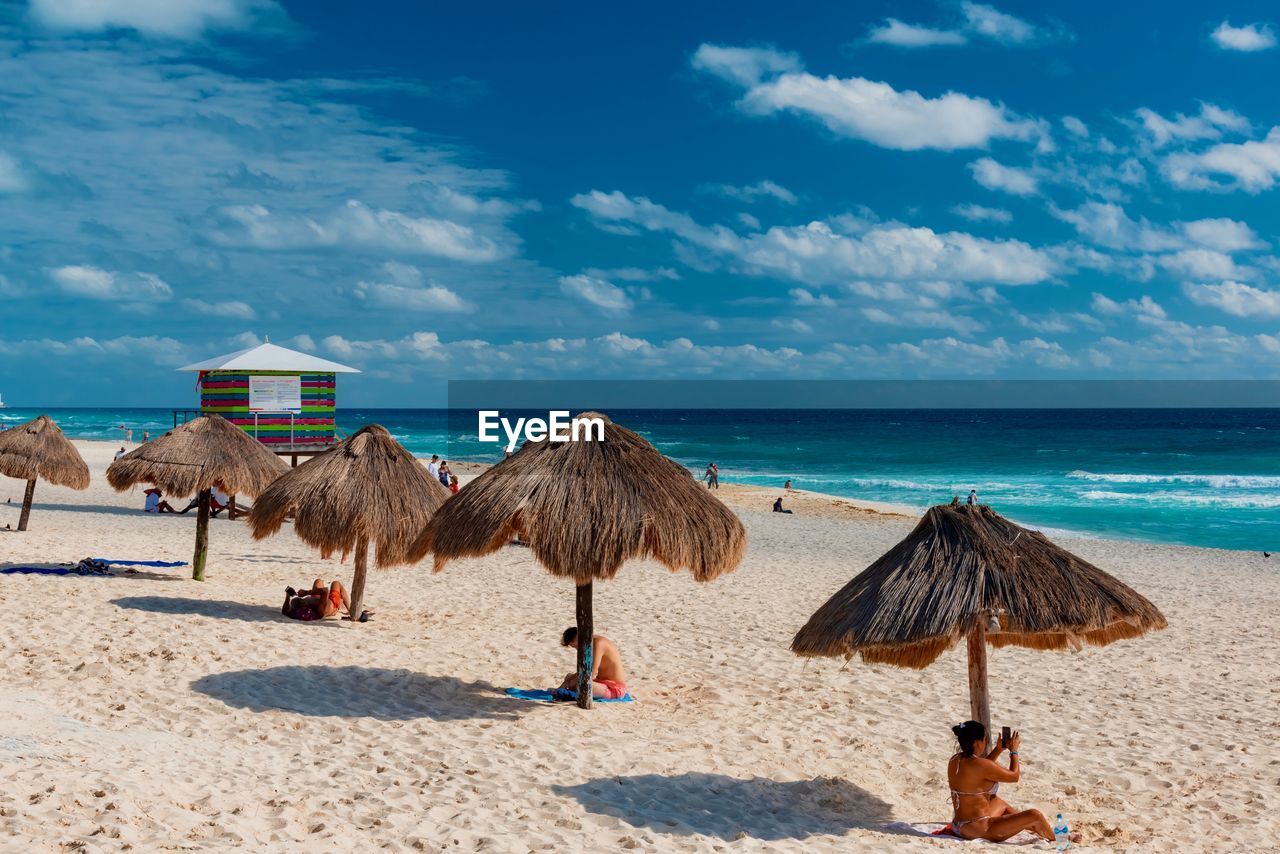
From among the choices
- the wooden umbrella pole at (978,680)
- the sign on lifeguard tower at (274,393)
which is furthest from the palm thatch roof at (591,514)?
the sign on lifeguard tower at (274,393)

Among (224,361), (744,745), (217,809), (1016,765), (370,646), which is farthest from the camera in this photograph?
(224,361)

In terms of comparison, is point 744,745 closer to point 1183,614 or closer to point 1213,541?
point 1183,614

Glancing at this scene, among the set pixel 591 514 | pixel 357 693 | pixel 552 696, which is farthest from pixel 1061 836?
pixel 357 693

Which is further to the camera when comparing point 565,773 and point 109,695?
point 109,695

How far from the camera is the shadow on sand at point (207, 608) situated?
1069 centimetres

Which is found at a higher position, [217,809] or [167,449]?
[167,449]

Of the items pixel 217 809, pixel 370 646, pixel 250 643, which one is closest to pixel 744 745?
pixel 217 809

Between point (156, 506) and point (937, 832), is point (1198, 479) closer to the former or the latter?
point (156, 506)

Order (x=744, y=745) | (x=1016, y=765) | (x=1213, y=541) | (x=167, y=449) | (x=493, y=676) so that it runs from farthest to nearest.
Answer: (x=1213, y=541) < (x=167, y=449) < (x=493, y=676) < (x=744, y=745) < (x=1016, y=765)

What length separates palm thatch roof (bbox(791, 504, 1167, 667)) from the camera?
19.0 feet

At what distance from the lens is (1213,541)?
2528 centimetres

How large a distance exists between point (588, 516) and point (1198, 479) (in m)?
43.4

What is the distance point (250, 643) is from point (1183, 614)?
11.2 m

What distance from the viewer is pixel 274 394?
77.3ft
